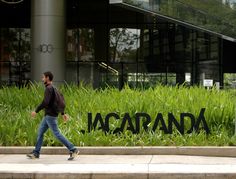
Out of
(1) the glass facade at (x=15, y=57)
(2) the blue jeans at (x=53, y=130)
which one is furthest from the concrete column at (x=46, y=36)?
(2) the blue jeans at (x=53, y=130)

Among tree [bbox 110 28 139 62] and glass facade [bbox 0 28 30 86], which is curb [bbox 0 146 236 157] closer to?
tree [bbox 110 28 139 62]

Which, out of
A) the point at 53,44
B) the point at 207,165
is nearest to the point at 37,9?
the point at 53,44

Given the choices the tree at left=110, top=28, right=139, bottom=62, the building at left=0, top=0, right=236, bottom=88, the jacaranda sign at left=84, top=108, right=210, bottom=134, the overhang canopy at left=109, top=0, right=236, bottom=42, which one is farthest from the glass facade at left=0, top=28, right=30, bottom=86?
the jacaranda sign at left=84, top=108, right=210, bottom=134

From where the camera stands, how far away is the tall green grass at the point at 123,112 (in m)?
12.9

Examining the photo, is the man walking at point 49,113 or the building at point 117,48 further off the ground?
the building at point 117,48

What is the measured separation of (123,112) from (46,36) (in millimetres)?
13897

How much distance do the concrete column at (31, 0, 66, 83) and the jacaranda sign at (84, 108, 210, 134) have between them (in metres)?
14.0

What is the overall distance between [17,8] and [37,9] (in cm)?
959

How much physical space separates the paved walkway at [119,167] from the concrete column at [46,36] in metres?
15.0

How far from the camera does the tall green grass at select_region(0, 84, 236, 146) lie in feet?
42.3

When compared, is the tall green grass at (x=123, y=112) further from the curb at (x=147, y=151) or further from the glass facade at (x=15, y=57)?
the glass facade at (x=15, y=57)

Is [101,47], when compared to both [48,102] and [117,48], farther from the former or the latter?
[48,102]

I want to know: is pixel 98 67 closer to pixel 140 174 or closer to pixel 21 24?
pixel 21 24

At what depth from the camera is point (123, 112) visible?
14.2 m
